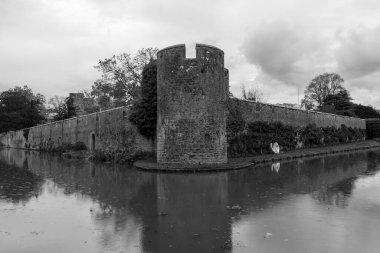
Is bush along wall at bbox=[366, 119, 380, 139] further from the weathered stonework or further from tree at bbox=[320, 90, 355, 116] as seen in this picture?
the weathered stonework

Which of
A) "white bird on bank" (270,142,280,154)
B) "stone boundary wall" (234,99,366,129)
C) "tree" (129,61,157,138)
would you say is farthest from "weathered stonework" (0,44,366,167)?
"white bird on bank" (270,142,280,154)

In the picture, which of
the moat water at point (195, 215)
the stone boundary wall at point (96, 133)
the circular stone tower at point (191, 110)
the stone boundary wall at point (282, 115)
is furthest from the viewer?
the stone boundary wall at point (282, 115)

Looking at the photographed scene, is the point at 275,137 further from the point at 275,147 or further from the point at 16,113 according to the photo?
the point at 16,113

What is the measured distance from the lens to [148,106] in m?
19.9

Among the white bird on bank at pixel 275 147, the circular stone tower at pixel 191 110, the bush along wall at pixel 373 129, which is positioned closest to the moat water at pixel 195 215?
the circular stone tower at pixel 191 110

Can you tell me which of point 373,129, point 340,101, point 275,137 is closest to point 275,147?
point 275,137

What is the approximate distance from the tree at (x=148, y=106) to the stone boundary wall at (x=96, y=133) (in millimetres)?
969

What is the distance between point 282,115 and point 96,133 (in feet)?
48.1

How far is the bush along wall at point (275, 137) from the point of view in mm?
22109

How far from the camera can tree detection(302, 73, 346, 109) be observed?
68312 millimetres

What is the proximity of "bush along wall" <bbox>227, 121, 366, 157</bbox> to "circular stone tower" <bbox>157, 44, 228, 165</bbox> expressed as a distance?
15.0ft

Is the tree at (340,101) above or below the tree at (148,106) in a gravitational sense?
above

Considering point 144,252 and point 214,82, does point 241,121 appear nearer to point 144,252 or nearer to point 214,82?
point 214,82

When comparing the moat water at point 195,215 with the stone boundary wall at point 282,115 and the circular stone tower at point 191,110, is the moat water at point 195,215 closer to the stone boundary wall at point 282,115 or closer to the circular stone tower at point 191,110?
the circular stone tower at point 191,110
